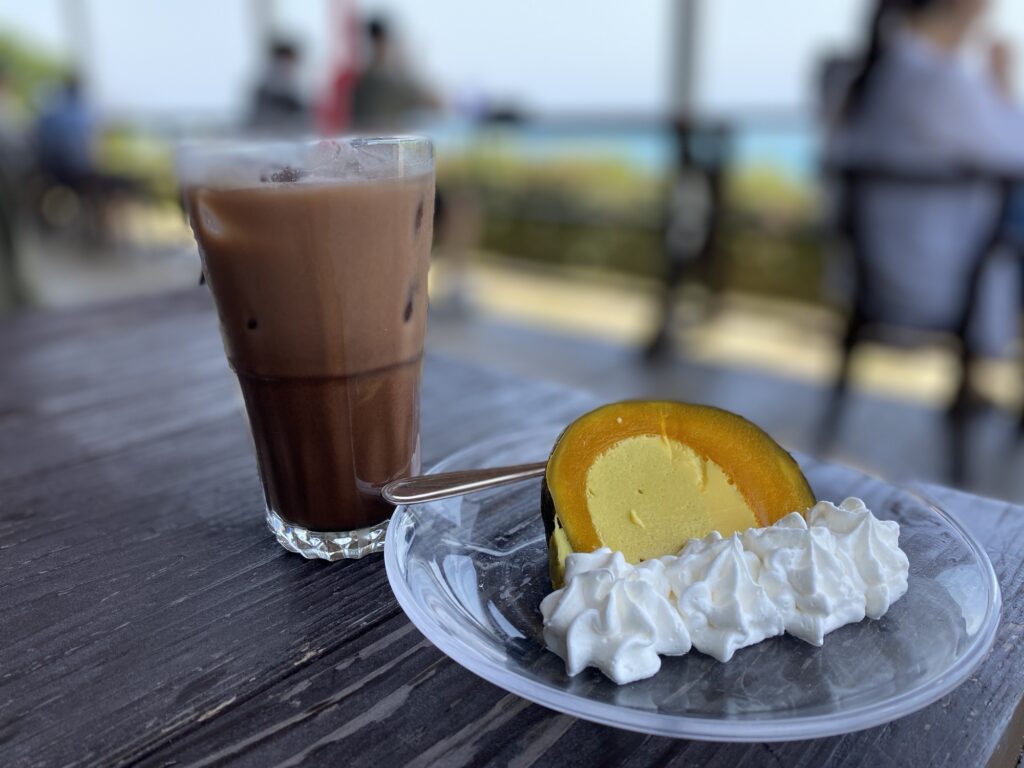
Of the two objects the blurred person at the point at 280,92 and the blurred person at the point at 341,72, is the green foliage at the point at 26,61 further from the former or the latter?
the blurred person at the point at 280,92

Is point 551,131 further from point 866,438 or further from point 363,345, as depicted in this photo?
point 363,345

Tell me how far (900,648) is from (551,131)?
Answer: 4.42 m

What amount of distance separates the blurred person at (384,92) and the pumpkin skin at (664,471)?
415 centimetres

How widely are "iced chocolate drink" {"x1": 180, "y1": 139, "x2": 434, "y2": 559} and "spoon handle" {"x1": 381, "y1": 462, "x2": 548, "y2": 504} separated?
0.04 metres

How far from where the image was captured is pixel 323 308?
0.55 metres

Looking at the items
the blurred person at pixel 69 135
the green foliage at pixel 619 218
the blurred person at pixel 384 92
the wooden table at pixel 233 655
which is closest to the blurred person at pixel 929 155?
the green foliage at pixel 619 218

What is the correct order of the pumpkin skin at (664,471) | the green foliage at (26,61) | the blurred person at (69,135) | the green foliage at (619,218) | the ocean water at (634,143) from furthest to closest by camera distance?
1. the green foliage at (26,61)
2. the blurred person at (69,135)
3. the green foliage at (619,218)
4. the ocean water at (634,143)
5. the pumpkin skin at (664,471)

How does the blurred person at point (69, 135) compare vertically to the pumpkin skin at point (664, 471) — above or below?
below

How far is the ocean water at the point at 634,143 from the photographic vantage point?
12.5 feet

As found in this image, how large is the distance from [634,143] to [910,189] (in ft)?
7.38

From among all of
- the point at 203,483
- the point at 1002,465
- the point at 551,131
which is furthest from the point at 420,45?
the point at 203,483

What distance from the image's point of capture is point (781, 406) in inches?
109

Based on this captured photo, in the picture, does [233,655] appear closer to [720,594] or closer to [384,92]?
[720,594]

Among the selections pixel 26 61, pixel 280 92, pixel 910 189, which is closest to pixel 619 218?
pixel 280 92
